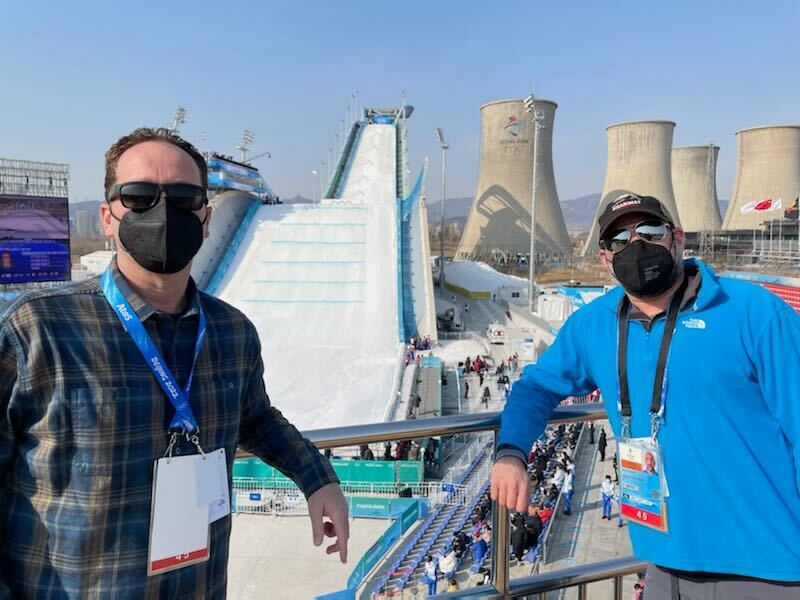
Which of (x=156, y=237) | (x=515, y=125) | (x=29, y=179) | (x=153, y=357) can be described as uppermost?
(x=515, y=125)

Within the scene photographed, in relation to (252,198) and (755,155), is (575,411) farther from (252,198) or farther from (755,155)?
(755,155)

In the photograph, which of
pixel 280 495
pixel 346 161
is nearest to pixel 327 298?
pixel 346 161

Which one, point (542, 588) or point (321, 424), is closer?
point (542, 588)

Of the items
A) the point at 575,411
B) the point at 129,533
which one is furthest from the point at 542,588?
the point at 129,533

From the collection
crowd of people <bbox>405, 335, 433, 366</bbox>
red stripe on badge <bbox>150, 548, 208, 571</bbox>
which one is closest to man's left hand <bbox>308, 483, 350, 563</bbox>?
red stripe on badge <bbox>150, 548, 208, 571</bbox>

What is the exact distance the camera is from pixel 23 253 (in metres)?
16.7

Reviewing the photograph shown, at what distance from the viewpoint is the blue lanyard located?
1041 mm

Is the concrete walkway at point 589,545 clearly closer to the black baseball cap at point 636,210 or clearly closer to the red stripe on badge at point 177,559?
the black baseball cap at point 636,210

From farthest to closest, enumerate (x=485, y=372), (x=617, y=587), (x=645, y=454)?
(x=485, y=372), (x=617, y=587), (x=645, y=454)

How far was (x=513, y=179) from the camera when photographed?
3281cm

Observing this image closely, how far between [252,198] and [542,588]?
24936 millimetres

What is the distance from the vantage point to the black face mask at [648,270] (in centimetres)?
143

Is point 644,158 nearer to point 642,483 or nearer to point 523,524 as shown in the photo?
point 523,524

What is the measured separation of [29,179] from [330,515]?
70.8 feet
